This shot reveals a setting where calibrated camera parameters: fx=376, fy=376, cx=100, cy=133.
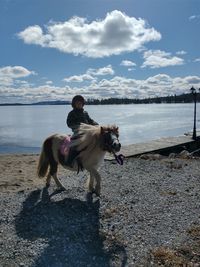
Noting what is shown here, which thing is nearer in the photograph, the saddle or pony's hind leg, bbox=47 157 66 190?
the saddle

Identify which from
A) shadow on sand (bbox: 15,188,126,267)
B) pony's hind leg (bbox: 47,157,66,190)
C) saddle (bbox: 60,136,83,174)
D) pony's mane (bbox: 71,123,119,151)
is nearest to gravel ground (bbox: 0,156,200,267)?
shadow on sand (bbox: 15,188,126,267)

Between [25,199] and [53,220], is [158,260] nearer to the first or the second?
[53,220]

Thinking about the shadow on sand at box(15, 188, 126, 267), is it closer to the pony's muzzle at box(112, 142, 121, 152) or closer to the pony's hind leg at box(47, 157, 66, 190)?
the pony's hind leg at box(47, 157, 66, 190)

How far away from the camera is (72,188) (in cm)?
→ 875

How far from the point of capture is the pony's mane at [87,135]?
720cm

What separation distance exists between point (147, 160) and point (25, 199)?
640 cm

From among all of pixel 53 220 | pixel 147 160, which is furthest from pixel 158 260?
pixel 147 160

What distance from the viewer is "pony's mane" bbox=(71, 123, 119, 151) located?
720 cm

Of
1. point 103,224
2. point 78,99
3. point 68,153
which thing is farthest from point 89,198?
point 78,99

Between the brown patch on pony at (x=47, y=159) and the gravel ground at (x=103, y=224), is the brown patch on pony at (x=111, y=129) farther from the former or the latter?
the brown patch on pony at (x=47, y=159)

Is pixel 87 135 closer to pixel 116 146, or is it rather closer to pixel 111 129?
pixel 111 129

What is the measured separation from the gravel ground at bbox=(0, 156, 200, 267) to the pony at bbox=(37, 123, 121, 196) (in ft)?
1.71

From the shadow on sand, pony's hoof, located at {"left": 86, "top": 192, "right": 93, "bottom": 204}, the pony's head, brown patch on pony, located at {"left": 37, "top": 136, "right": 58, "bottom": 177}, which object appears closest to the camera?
the shadow on sand

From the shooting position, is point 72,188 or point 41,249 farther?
point 72,188
